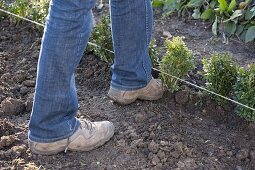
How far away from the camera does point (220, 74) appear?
356 cm

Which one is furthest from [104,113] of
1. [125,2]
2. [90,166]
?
[125,2]

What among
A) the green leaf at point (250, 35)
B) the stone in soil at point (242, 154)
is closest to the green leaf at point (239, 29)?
the green leaf at point (250, 35)

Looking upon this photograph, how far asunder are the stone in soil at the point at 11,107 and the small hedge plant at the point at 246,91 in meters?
1.36

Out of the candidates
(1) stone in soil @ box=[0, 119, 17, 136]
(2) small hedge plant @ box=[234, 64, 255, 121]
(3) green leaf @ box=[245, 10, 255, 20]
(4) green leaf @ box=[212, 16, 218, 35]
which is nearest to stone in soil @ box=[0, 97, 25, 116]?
(1) stone in soil @ box=[0, 119, 17, 136]

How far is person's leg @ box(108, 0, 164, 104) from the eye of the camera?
328cm

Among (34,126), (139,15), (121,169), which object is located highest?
(139,15)

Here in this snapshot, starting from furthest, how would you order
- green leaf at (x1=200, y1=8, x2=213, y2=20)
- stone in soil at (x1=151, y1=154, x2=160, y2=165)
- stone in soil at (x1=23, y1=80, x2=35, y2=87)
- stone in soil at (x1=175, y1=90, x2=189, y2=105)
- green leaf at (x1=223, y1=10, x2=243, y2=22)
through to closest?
1. green leaf at (x1=200, y1=8, x2=213, y2=20)
2. green leaf at (x1=223, y1=10, x2=243, y2=22)
3. stone in soil at (x1=23, y1=80, x2=35, y2=87)
4. stone in soil at (x1=175, y1=90, x2=189, y2=105)
5. stone in soil at (x1=151, y1=154, x2=160, y2=165)

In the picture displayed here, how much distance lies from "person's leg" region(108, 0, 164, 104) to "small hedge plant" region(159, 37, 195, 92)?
0.25 feet

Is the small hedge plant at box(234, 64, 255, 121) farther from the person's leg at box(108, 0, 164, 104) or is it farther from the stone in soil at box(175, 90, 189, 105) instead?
the person's leg at box(108, 0, 164, 104)

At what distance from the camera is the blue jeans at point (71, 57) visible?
107 inches

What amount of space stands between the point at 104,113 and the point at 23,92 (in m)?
0.61

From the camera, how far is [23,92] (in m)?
3.85

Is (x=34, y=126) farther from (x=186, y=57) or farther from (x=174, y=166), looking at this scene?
(x=186, y=57)

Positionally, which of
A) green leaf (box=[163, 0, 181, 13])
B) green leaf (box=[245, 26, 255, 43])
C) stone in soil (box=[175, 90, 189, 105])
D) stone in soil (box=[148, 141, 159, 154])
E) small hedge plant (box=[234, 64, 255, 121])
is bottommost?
stone in soil (box=[148, 141, 159, 154])
